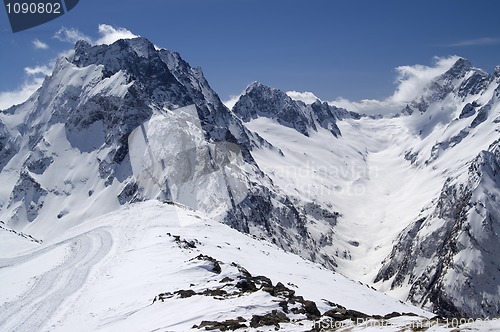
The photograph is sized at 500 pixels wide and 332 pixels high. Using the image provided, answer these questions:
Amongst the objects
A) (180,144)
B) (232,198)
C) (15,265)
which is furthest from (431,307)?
(15,265)

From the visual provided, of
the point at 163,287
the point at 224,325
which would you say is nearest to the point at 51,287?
the point at 163,287

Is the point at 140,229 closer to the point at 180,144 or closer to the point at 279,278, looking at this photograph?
the point at 279,278

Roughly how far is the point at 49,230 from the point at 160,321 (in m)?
181

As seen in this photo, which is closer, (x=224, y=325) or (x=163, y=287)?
(x=224, y=325)

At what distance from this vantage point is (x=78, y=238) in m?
58.3

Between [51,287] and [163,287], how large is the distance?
10027mm

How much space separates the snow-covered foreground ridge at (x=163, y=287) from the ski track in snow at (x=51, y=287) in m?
0.08

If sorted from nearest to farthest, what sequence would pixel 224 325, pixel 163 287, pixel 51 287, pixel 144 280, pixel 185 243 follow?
pixel 224 325, pixel 163 287, pixel 144 280, pixel 51 287, pixel 185 243

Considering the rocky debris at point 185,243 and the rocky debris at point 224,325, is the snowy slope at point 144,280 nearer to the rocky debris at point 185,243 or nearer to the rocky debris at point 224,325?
the rocky debris at point 185,243

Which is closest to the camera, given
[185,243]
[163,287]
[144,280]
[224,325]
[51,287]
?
[224,325]

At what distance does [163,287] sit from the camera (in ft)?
108

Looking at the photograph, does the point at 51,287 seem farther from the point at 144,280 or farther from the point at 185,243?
the point at 185,243

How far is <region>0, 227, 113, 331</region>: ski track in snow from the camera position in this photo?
2958 cm

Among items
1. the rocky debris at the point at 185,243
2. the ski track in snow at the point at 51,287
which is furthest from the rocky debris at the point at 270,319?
the rocky debris at the point at 185,243
